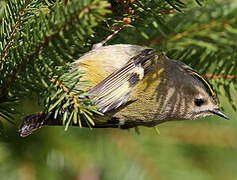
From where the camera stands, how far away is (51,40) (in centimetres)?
80

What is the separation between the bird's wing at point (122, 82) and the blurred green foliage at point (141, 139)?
85 millimetres

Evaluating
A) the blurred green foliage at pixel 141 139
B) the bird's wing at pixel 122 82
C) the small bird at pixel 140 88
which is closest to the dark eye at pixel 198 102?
the small bird at pixel 140 88

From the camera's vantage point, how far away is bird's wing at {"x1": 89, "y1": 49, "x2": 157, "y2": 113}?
1.26 m

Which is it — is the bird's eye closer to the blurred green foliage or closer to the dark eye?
the dark eye

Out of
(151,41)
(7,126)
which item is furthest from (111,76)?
(7,126)

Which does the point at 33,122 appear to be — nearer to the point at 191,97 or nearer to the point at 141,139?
the point at 141,139

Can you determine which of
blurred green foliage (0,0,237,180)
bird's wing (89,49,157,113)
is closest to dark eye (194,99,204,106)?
blurred green foliage (0,0,237,180)

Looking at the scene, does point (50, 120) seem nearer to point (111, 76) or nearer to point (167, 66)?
point (111, 76)

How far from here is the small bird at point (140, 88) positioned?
4.31 feet

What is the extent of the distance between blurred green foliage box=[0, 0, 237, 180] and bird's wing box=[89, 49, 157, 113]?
85 millimetres

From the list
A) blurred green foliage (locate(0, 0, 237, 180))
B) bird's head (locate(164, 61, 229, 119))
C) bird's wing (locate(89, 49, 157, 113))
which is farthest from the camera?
bird's head (locate(164, 61, 229, 119))

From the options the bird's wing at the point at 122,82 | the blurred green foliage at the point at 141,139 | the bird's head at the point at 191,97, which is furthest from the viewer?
the bird's head at the point at 191,97

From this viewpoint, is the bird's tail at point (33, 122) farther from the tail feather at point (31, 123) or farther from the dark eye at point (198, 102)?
the dark eye at point (198, 102)

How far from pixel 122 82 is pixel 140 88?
103mm
